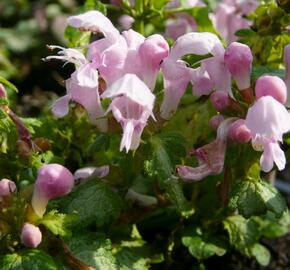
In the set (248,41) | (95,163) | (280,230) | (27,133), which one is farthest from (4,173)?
(280,230)

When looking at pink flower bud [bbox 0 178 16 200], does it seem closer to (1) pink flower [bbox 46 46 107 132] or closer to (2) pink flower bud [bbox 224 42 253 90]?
(1) pink flower [bbox 46 46 107 132]

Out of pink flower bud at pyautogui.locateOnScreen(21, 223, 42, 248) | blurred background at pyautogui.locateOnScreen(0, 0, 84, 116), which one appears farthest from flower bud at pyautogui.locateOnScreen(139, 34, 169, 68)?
blurred background at pyautogui.locateOnScreen(0, 0, 84, 116)

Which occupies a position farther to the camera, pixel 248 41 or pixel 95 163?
pixel 95 163

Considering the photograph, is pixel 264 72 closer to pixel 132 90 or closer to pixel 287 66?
pixel 287 66

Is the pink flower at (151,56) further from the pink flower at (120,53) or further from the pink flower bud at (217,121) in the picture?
the pink flower bud at (217,121)

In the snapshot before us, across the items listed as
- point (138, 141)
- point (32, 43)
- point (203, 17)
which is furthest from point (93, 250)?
point (32, 43)

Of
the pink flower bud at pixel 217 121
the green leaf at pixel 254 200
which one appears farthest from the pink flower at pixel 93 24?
the green leaf at pixel 254 200

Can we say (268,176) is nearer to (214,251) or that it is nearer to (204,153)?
(214,251)
